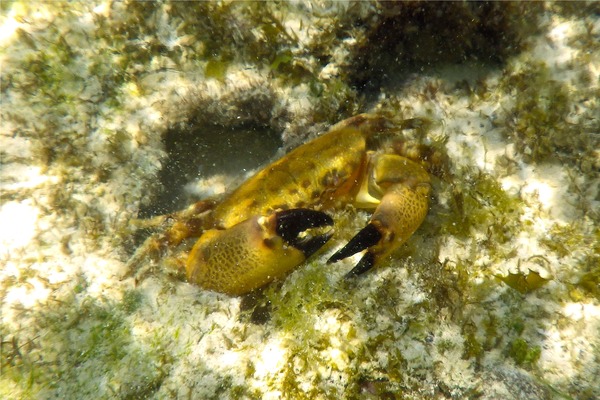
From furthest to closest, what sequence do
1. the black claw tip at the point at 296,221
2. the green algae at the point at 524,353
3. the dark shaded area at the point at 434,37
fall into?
the dark shaded area at the point at 434,37
the black claw tip at the point at 296,221
the green algae at the point at 524,353

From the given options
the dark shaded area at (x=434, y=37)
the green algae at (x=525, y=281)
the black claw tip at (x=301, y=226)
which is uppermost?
the dark shaded area at (x=434, y=37)

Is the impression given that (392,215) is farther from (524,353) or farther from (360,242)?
(524,353)

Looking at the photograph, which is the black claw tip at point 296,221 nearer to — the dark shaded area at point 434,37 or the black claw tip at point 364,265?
the black claw tip at point 364,265

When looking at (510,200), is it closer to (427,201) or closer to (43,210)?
(427,201)

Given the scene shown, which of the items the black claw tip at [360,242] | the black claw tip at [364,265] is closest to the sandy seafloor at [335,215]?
the black claw tip at [364,265]

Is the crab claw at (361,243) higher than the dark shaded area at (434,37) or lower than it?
lower

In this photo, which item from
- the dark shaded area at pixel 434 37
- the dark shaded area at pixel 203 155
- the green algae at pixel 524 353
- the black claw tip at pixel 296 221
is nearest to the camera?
the green algae at pixel 524 353

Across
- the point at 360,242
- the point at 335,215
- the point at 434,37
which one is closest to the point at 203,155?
the point at 335,215
